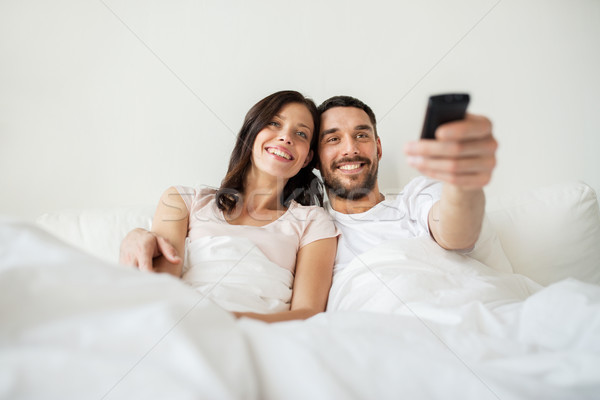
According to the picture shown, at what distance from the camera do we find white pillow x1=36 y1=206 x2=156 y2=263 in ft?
3.79

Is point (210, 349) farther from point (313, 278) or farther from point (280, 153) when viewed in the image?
point (280, 153)

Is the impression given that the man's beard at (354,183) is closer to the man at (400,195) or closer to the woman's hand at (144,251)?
the man at (400,195)

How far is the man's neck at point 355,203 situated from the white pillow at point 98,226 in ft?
2.14

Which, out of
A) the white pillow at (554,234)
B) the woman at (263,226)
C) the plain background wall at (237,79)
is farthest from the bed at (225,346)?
the plain background wall at (237,79)

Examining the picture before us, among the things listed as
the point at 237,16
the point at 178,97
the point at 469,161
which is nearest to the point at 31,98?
the point at 178,97

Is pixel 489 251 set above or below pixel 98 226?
above

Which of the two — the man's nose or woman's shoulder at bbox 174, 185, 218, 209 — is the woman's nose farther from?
woman's shoulder at bbox 174, 185, 218, 209

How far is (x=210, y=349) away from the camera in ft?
1.33

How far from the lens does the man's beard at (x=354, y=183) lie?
1.26 m

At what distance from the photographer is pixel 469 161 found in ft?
1.96

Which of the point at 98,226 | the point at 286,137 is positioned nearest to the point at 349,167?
the point at 286,137

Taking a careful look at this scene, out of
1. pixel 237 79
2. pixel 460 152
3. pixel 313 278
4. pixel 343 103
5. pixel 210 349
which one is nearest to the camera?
pixel 210 349

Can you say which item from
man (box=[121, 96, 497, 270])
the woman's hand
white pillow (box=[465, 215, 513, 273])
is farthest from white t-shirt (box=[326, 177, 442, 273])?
the woman's hand

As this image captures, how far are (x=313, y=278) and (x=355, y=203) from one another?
40 centimetres
